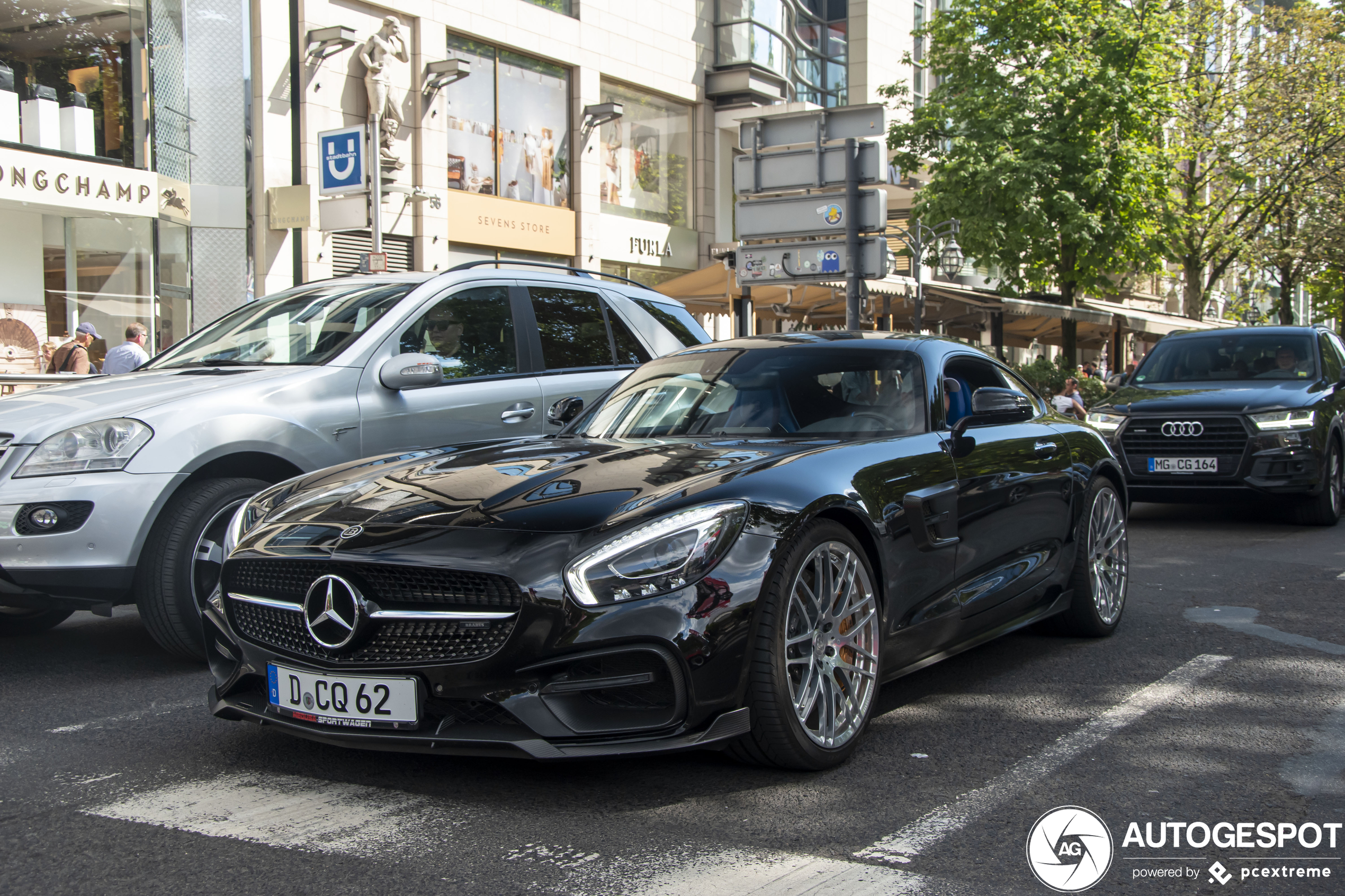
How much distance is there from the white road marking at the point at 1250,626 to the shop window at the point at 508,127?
652 inches

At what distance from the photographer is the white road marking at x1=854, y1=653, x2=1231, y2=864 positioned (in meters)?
3.20

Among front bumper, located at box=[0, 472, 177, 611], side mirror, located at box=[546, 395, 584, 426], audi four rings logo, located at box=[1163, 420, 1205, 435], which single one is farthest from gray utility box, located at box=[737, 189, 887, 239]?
front bumper, located at box=[0, 472, 177, 611]

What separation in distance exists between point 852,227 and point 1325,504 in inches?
223

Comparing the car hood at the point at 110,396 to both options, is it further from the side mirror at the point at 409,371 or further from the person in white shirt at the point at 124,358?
the person in white shirt at the point at 124,358

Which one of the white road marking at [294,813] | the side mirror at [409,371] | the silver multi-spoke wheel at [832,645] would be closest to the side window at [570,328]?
the side mirror at [409,371]

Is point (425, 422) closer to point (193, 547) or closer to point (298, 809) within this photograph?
point (193, 547)

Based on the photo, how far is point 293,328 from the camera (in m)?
6.43

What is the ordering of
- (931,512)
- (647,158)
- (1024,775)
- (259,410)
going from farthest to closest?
(647,158), (259,410), (931,512), (1024,775)

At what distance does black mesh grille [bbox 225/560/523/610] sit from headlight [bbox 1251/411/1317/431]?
327 inches

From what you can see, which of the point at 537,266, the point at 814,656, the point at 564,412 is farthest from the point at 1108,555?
the point at 537,266

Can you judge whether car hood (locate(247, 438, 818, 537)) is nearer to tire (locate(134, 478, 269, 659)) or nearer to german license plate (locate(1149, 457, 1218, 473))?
tire (locate(134, 478, 269, 659))

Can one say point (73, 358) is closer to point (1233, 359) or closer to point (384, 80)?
point (384, 80)

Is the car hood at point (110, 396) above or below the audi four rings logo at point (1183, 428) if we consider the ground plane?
above

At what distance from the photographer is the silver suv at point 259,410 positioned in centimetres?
494
